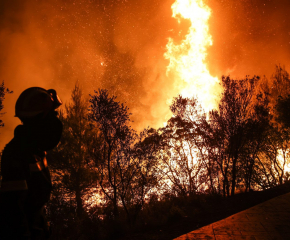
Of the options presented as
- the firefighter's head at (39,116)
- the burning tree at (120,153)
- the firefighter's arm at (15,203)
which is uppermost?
the burning tree at (120,153)

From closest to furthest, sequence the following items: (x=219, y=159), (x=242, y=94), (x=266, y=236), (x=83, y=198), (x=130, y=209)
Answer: (x=266, y=236)
(x=130, y=209)
(x=242, y=94)
(x=219, y=159)
(x=83, y=198)

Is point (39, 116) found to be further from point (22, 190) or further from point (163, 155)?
point (163, 155)

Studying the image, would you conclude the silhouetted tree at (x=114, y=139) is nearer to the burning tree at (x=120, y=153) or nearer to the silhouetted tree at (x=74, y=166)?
the burning tree at (x=120, y=153)

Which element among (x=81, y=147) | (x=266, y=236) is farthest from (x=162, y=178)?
(x=266, y=236)

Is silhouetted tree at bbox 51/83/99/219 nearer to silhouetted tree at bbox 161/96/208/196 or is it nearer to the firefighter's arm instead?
silhouetted tree at bbox 161/96/208/196

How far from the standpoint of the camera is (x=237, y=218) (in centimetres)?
581

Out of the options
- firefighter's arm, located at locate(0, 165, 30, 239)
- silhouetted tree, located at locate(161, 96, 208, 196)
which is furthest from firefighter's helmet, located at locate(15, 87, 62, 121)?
silhouetted tree, located at locate(161, 96, 208, 196)

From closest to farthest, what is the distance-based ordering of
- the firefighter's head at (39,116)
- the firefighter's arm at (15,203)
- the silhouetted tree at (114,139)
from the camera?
the firefighter's arm at (15,203)
the firefighter's head at (39,116)
the silhouetted tree at (114,139)

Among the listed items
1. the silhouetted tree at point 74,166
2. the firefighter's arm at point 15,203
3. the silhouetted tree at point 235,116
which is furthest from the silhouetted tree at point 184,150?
the firefighter's arm at point 15,203

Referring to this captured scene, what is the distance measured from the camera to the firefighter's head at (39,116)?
155cm

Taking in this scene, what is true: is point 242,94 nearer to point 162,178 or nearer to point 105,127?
point 162,178

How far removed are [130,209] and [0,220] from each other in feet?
46.4

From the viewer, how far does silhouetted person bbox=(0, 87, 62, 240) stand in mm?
1211

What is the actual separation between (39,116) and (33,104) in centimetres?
12
